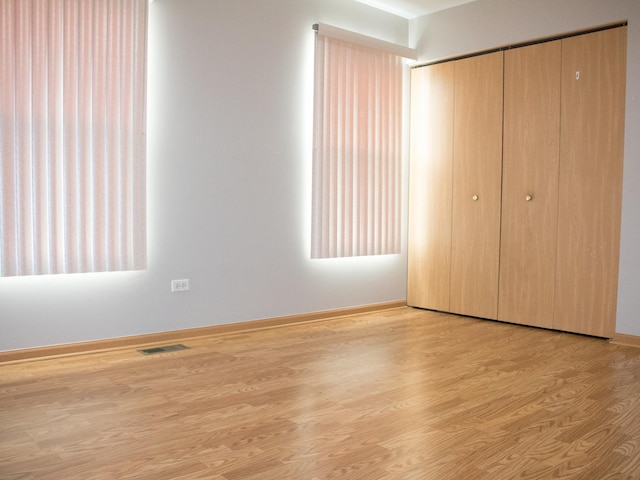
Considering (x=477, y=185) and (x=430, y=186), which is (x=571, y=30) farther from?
(x=430, y=186)

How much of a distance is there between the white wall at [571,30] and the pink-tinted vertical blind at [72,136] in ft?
9.01

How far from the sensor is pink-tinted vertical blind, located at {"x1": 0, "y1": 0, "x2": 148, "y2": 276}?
3438 mm

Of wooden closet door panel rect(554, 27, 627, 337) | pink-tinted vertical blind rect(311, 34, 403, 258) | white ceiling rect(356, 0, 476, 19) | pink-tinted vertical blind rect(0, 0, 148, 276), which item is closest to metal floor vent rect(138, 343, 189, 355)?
pink-tinted vertical blind rect(0, 0, 148, 276)

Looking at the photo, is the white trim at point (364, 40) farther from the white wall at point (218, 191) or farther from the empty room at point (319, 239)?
the white wall at point (218, 191)

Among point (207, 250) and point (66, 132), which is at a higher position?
point (66, 132)

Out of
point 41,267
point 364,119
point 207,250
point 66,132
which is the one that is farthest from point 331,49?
point 41,267

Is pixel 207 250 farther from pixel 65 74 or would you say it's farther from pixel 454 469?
pixel 454 469

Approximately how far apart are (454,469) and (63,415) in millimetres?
1719

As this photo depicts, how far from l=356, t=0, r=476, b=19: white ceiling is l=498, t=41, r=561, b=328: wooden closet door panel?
2.53 feet

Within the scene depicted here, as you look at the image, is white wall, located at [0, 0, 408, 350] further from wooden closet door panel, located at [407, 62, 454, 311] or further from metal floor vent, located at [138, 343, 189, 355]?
wooden closet door panel, located at [407, 62, 454, 311]

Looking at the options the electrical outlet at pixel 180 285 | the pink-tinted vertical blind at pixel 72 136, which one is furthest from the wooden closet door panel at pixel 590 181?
the pink-tinted vertical blind at pixel 72 136

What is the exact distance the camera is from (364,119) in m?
5.30

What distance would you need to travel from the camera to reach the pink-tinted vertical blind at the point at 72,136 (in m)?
3.44

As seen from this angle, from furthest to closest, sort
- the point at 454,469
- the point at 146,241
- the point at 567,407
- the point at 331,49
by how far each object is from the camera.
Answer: the point at 331,49 < the point at 146,241 < the point at 567,407 < the point at 454,469
